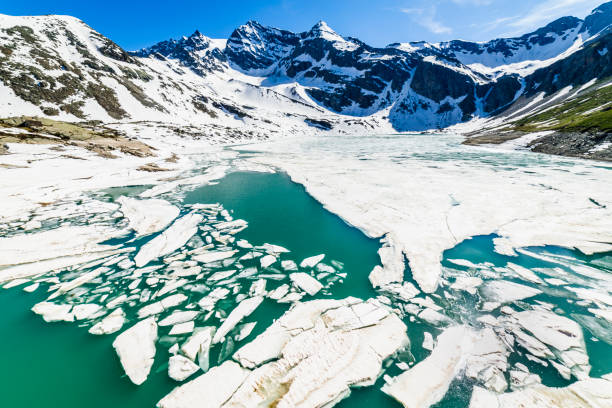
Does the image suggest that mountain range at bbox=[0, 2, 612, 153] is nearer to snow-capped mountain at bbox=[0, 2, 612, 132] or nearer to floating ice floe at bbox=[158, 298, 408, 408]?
snow-capped mountain at bbox=[0, 2, 612, 132]

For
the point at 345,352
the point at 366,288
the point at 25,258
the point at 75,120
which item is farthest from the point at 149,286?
the point at 75,120

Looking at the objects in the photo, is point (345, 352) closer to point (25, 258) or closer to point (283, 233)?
point (283, 233)

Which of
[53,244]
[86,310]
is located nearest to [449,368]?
[86,310]

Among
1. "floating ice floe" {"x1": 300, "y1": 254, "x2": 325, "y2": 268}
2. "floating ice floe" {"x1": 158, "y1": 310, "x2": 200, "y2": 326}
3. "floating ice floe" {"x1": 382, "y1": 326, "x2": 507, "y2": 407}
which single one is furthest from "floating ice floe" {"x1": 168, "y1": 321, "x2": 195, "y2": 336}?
"floating ice floe" {"x1": 382, "y1": 326, "x2": 507, "y2": 407}

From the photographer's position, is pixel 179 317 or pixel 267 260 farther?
pixel 267 260

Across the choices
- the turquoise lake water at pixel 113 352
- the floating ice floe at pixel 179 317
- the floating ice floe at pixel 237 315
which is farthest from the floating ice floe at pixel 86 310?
the floating ice floe at pixel 237 315

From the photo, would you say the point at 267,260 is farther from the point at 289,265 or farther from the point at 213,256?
the point at 213,256

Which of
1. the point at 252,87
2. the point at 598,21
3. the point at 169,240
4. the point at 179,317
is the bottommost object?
the point at 179,317
